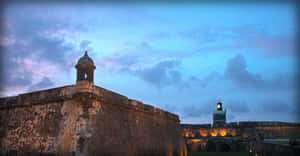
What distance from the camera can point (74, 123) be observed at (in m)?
9.88

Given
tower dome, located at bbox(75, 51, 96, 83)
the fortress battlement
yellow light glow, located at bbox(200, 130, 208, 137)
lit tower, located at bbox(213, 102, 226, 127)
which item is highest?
tower dome, located at bbox(75, 51, 96, 83)

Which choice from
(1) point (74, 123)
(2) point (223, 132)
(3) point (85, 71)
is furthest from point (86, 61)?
(2) point (223, 132)

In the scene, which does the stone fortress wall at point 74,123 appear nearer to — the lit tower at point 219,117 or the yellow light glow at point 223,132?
the yellow light glow at point 223,132

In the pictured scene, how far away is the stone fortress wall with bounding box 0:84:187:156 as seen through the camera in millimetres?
9891

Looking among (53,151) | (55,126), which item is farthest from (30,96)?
(53,151)

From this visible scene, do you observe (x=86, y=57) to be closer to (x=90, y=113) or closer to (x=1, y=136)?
(x=90, y=113)

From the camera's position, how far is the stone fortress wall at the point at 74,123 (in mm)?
9891

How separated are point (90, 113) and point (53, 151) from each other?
1.97 meters

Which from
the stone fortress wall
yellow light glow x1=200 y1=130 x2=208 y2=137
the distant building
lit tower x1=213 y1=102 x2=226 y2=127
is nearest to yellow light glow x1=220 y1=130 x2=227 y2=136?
the distant building

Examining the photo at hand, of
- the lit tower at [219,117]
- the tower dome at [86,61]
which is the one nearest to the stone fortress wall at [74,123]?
the tower dome at [86,61]

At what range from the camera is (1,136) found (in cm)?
1239

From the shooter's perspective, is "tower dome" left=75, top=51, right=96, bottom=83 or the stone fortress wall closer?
the stone fortress wall

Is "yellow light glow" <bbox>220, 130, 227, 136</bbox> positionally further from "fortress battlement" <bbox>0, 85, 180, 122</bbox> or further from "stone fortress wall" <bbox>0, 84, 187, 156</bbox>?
"fortress battlement" <bbox>0, 85, 180, 122</bbox>

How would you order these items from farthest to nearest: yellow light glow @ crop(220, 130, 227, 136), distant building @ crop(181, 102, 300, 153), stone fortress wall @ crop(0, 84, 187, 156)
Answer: yellow light glow @ crop(220, 130, 227, 136) < distant building @ crop(181, 102, 300, 153) < stone fortress wall @ crop(0, 84, 187, 156)
